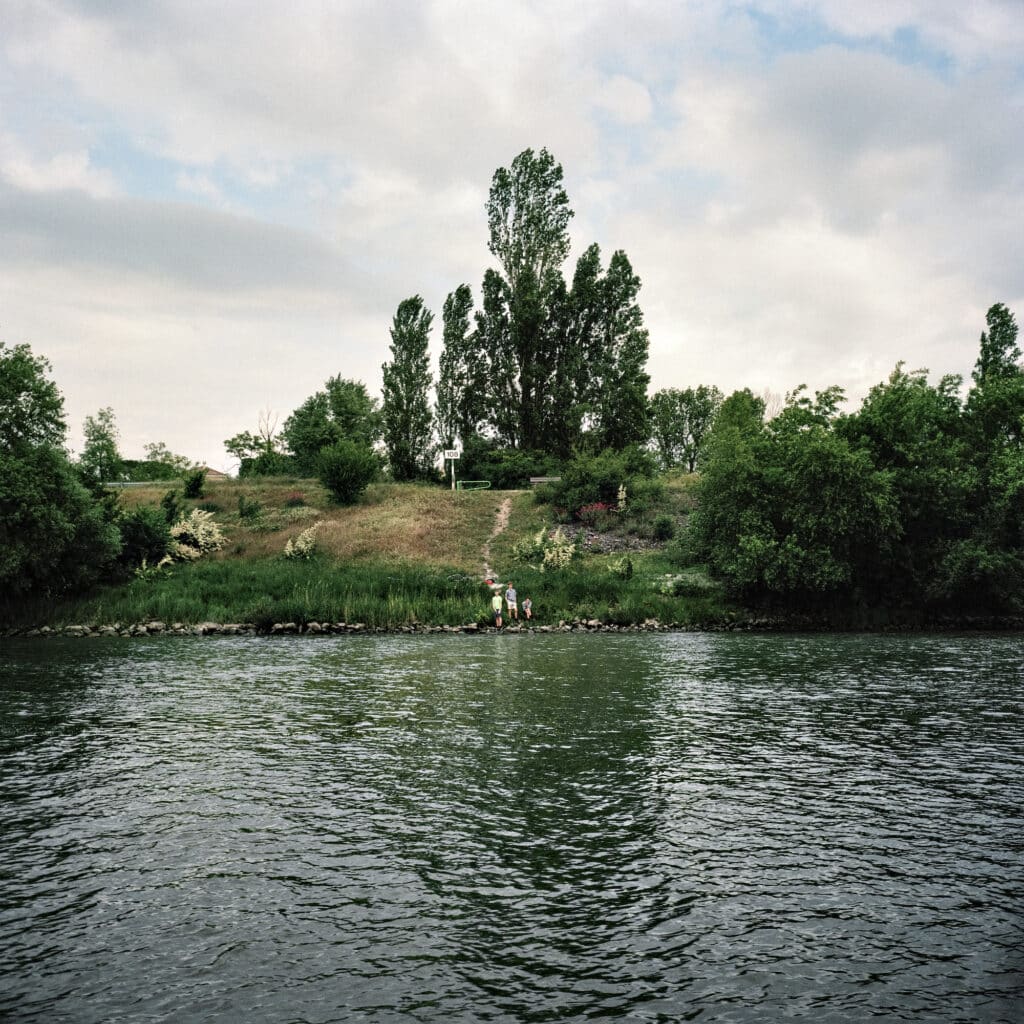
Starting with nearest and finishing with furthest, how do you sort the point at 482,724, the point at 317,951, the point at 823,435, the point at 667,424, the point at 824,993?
the point at 824,993
the point at 317,951
the point at 482,724
the point at 823,435
the point at 667,424

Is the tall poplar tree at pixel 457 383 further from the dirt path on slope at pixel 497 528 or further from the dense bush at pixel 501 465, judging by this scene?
the dirt path on slope at pixel 497 528

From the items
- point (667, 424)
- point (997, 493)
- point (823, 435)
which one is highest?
point (667, 424)

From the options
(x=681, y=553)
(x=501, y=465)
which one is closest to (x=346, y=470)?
(x=501, y=465)

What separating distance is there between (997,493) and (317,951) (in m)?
42.3

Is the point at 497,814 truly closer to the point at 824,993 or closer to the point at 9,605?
the point at 824,993

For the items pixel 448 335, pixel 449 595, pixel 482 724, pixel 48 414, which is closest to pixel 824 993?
pixel 482 724

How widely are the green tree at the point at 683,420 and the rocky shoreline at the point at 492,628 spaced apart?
76.6 metres

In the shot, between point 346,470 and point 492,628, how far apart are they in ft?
87.8

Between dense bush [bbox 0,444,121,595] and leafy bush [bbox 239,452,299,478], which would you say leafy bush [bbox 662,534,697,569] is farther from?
leafy bush [bbox 239,452,299,478]

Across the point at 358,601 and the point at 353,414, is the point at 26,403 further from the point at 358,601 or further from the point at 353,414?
the point at 353,414

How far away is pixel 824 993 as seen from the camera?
6949 mm

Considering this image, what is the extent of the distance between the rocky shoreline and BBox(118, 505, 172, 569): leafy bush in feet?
29.2

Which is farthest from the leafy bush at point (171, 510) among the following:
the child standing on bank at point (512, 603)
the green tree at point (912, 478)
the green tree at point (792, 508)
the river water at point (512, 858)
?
the green tree at point (912, 478)

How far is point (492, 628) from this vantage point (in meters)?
40.3
